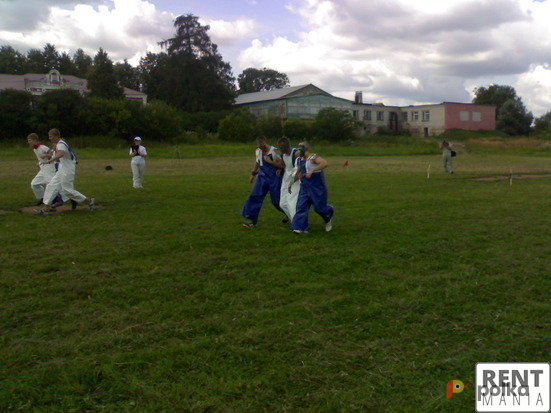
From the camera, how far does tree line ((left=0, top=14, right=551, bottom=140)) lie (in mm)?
51500

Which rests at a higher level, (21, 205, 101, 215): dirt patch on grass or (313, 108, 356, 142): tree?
(313, 108, 356, 142): tree

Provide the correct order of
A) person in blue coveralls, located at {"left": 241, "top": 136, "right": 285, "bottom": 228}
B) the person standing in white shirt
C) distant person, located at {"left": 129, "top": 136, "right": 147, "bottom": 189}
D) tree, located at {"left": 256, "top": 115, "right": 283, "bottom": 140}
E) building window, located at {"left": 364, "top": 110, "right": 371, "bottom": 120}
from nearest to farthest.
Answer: person in blue coveralls, located at {"left": 241, "top": 136, "right": 285, "bottom": 228} < the person standing in white shirt < distant person, located at {"left": 129, "top": 136, "right": 147, "bottom": 189} < tree, located at {"left": 256, "top": 115, "right": 283, "bottom": 140} < building window, located at {"left": 364, "top": 110, "right": 371, "bottom": 120}

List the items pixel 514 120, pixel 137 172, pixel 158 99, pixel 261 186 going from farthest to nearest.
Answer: pixel 514 120, pixel 158 99, pixel 137 172, pixel 261 186

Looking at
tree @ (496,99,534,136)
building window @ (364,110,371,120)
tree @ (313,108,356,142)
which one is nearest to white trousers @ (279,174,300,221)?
tree @ (313,108,356,142)

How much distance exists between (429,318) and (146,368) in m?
2.96

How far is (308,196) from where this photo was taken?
31.7ft

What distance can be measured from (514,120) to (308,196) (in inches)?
3459

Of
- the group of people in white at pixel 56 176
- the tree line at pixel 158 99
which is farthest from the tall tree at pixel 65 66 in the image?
the group of people in white at pixel 56 176

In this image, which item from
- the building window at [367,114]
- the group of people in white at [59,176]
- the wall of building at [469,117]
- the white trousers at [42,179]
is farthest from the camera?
the building window at [367,114]

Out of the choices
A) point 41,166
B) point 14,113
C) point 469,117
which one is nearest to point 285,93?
point 469,117

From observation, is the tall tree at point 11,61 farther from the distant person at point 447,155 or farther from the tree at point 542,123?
the tree at point 542,123

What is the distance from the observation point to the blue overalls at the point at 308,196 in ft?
31.7

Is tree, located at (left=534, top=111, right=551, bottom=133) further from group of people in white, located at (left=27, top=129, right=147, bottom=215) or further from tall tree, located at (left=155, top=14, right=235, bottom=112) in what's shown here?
group of people in white, located at (left=27, top=129, right=147, bottom=215)

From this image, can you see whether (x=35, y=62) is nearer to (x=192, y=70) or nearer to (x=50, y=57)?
(x=50, y=57)
